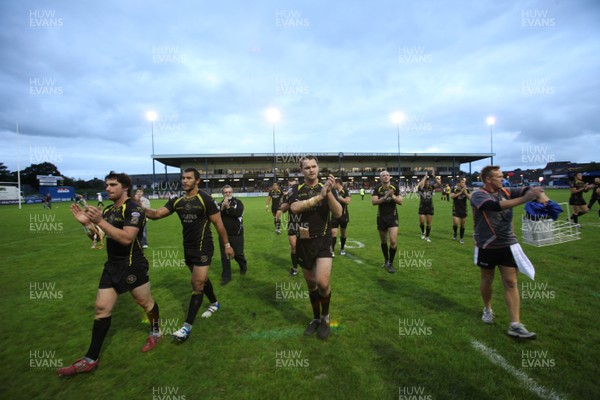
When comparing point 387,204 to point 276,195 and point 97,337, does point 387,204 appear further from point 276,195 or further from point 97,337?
point 276,195

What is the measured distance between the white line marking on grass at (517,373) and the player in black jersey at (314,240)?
204 cm

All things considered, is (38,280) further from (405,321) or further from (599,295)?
(599,295)

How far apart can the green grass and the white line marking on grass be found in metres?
0.06

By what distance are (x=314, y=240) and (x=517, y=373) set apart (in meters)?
2.80

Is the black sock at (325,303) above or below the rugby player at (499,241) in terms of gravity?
below

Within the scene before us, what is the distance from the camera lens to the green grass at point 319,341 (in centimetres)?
295

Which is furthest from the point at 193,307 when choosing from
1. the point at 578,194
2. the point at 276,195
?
the point at 578,194

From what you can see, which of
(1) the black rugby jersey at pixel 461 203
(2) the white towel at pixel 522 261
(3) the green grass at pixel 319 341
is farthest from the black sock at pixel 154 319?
(1) the black rugby jersey at pixel 461 203

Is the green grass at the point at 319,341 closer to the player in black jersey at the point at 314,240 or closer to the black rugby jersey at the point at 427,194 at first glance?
the player in black jersey at the point at 314,240

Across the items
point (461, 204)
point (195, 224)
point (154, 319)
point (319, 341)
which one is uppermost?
point (195, 224)

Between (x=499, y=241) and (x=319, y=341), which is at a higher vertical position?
(x=499, y=241)

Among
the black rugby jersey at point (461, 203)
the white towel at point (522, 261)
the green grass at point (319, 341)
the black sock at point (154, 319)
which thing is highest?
the black rugby jersey at point (461, 203)

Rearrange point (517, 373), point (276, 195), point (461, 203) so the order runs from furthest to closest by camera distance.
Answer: point (276, 195) → point (461, 203) → point (517, 373)

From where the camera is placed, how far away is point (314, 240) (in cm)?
387
